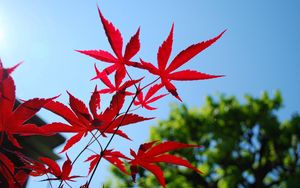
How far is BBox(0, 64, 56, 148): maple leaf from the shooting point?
Answer: 1.56 feet

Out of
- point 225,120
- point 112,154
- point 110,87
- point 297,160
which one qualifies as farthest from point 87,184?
point 297,160

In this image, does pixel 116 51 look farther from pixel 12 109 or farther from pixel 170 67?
pixel 12 109

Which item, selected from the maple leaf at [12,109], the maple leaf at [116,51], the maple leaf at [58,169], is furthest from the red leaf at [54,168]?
the maple leaf at [116,51]

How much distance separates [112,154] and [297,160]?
12.7 m

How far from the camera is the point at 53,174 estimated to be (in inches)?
25.5

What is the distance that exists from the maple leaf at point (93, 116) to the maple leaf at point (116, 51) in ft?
0.26

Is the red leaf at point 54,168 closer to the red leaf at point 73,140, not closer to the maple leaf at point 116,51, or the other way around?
the red leaf at point 73,140

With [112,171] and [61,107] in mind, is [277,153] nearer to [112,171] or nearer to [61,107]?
[112,171]

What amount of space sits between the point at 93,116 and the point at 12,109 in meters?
0.15

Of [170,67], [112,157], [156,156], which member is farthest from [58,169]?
[170,67]

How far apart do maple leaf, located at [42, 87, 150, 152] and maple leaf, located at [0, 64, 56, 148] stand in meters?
0.04

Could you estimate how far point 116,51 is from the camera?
1.99 feet

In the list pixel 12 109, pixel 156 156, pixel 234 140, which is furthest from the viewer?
pixel 234 140

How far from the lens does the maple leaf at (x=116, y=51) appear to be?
56 cm
